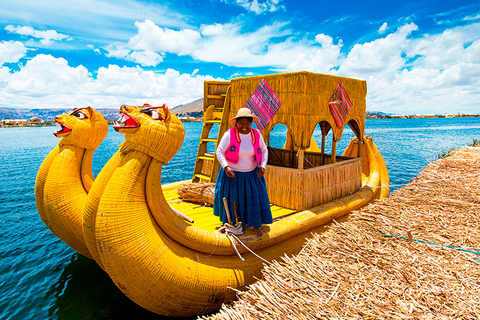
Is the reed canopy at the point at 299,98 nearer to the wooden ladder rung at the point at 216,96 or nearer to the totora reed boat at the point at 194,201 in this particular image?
the totora reed boat at the point at 194,201

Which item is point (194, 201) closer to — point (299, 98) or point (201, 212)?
point (201, 212)

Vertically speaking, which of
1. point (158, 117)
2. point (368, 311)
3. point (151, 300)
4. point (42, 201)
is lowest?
point (151, 300)

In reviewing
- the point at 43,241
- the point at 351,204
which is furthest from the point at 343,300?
the point at 43,241

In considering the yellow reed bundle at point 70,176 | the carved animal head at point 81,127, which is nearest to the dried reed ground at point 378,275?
the yellow reed bundle at point 70,176

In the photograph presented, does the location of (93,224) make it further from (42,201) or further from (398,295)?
(398,295)

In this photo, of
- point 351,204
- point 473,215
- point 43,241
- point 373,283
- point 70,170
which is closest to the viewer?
point 373,283

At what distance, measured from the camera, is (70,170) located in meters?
4.58

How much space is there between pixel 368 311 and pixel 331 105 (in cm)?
400

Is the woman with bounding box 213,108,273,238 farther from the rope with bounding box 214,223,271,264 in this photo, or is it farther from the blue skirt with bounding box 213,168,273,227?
the rope with bounding box 214,223,271,264

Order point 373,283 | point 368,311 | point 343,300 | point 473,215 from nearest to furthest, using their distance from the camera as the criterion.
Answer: point 368,311 < point 343,300 < point 373,283 < point 473,215

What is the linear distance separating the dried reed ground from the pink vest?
1569 millimetres

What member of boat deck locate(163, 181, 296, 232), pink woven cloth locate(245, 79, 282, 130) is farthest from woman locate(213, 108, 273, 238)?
pink woven cloth locate(245, 79, 282, 130)

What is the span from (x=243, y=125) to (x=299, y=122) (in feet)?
5.86

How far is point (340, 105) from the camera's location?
598cm
